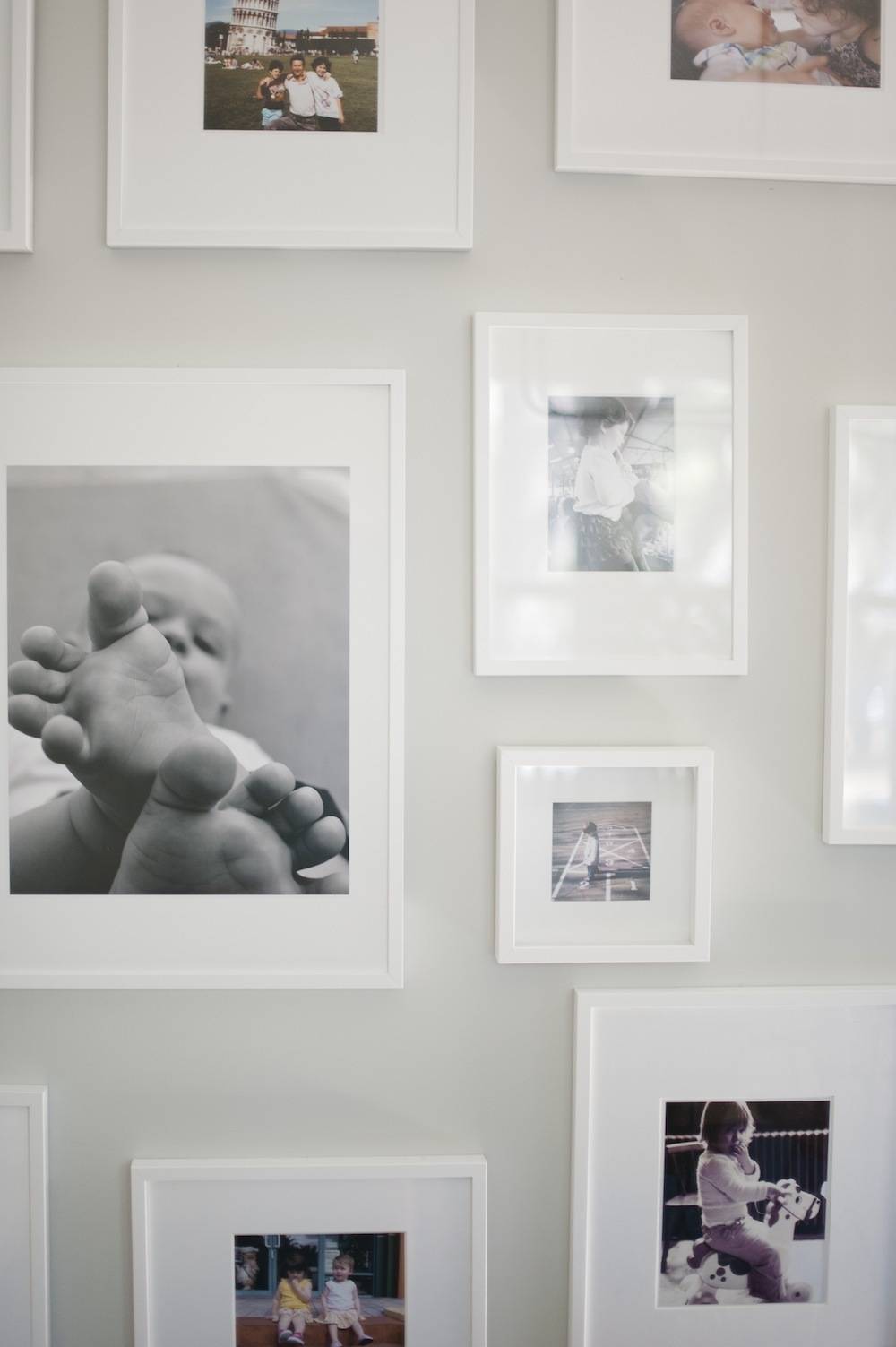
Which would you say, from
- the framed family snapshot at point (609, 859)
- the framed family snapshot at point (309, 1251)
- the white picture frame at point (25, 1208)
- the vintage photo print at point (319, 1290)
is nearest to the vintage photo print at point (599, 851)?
the framed family snapshot at point (609, 859)

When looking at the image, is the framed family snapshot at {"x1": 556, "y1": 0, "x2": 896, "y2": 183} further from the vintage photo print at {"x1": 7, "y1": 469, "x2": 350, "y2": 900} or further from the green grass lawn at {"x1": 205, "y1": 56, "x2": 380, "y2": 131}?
the vintage photo print at {"x1": 7, "y1": 469, "x2": 350, "y2": 900}

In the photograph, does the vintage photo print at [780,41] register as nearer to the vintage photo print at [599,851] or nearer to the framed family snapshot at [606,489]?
the framed family snapshot at [606,489]

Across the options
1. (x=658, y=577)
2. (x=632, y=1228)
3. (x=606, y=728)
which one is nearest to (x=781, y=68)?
(x=658, y=577)

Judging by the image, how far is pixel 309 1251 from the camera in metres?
1.12

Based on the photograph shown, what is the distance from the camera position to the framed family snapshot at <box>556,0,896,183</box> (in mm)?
1092

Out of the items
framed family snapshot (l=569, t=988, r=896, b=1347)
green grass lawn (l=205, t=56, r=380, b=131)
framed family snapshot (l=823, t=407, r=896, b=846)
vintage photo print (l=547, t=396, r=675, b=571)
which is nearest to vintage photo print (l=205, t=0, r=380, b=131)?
green grass lawn (l=205, t=56, r=380, b=131)

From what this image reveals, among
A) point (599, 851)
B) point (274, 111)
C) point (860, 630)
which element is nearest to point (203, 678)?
point (599, 851)

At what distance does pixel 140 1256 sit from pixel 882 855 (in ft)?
3.10

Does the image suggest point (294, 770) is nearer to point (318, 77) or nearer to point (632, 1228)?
point (632, 1228)

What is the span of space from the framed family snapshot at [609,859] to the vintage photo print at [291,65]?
0.72 m

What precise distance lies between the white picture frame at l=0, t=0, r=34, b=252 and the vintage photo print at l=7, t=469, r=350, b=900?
0.26 m

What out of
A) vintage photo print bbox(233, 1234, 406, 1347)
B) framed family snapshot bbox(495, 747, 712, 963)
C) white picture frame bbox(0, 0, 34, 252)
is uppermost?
white picture frame bbox(0, 0, 34, 252)

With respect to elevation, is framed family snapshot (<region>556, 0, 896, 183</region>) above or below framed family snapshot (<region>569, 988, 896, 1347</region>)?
above

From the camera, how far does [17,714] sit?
110 centimetres
